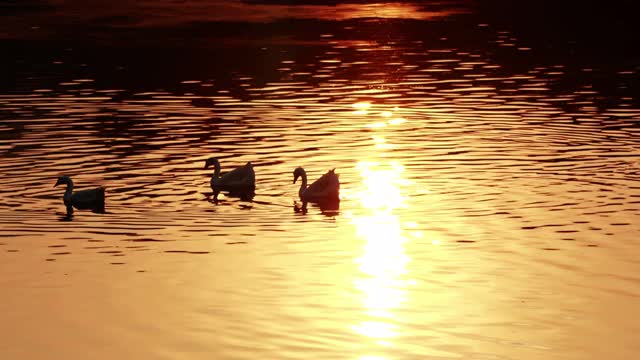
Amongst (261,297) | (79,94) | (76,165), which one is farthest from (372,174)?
(79,94)

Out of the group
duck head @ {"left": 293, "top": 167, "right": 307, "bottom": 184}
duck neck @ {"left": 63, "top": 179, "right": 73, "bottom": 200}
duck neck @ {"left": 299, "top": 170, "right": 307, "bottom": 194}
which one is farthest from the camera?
duck head @ {"left": 293, "top": 167, "right": 307, "bottom": 184}

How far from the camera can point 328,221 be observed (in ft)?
96.8

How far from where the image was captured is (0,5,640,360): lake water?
2105 cm

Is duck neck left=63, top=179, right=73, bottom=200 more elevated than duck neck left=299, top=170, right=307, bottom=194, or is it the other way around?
duck neck left=63, top=179, right=73, bottom=200

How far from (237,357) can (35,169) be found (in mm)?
16454

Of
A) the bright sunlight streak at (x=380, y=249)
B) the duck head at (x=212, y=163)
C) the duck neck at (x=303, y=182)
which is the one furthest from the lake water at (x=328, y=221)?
the duck neck at (x=303, y=182)

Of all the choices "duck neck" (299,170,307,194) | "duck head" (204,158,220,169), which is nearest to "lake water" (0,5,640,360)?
"duck head" (204,158,220,169)

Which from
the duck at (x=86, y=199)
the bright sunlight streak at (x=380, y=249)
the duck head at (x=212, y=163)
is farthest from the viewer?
the duck head at (x=212, y=163)

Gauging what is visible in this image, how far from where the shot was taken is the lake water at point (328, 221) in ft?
69.1

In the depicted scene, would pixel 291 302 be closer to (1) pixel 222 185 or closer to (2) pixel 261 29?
(1) pixel 222 185

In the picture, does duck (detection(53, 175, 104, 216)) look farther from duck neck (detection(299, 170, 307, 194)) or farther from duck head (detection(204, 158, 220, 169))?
duck neck (detection(299, 170, 307, 194))

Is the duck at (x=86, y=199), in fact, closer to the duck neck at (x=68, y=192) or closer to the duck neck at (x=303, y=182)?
the duck neck at (x=68, y=192)

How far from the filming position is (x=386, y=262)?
2542 cm

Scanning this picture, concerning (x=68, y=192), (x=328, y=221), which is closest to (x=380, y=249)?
(x=328, y=221)
